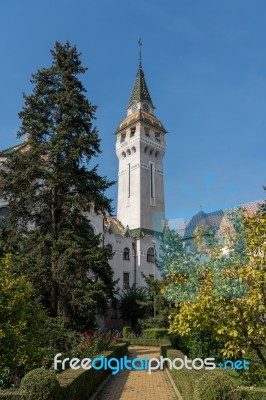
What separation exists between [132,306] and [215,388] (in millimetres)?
31713

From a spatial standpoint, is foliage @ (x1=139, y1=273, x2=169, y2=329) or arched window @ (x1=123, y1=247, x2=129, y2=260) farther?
arched window @ (x1=123, y1=247, x2=129, y2=260)

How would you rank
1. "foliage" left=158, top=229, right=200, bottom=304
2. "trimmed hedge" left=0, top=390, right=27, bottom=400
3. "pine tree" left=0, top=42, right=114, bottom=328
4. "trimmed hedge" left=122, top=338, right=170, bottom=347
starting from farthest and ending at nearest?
"trimmed hedge" left=122, top=338, right=170, bottom=347 < "pine tree" left=0, top=42, right=114, bottom=328 < "foliage" left=158, top=229, right=200, bottom=304 < "trimmed hedge" left=0, top=390, right=27, bottom=400

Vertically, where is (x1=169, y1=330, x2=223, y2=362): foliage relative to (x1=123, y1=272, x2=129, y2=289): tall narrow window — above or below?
below

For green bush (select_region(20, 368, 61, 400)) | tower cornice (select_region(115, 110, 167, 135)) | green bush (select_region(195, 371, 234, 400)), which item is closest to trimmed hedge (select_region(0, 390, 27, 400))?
green bush (select_region(20, 368, 61, 400))

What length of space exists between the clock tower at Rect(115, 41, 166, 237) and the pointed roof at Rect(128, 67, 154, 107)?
30.1 inches

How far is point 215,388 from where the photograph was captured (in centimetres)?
728

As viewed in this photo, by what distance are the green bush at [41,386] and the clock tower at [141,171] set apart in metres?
39.5

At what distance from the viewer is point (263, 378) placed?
9.25 metres

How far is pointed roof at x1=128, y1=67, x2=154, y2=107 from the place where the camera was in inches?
2327

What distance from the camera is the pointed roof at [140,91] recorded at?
59103 millimetres

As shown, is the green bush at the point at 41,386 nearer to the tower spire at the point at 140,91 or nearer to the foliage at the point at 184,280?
the foliage at the point at 184,280

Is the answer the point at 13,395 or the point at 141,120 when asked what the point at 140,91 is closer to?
the point at 141,120

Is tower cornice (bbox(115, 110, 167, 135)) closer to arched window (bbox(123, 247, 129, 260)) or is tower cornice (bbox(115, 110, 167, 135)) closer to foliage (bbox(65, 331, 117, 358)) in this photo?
arched window (bbox(123, 247, 129, 260))

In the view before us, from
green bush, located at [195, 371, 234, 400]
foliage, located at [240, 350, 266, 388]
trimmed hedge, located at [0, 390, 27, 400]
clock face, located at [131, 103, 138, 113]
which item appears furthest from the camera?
clock face, located at [131, 103, 138, 113]
